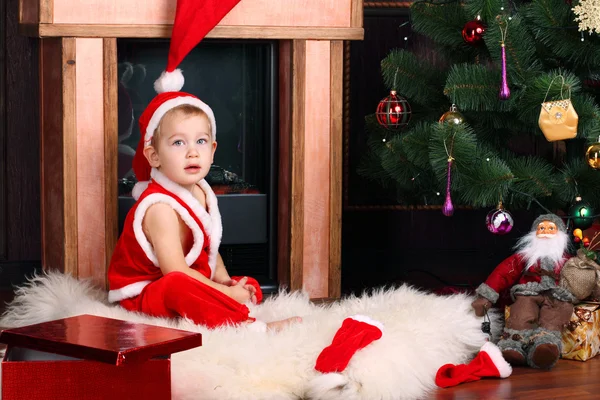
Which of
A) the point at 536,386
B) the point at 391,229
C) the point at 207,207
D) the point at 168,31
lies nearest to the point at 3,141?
the point at 168,31

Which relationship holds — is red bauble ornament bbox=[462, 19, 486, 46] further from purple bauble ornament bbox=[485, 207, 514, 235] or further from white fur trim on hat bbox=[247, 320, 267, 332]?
white fur trim on hat bbox=[247, 320, 267, 332]

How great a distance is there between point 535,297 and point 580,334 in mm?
133

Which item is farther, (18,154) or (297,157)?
(18,154)

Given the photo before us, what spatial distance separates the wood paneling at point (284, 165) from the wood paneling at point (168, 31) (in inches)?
2.3

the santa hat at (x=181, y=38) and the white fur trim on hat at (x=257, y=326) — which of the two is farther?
the santa hat at (x=181, y=38)

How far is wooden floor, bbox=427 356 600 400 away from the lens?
178cm

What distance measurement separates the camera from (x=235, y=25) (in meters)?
2.40

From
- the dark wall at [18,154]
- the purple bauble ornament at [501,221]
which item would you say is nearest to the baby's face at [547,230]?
the purple bauble ornament at [501,221]

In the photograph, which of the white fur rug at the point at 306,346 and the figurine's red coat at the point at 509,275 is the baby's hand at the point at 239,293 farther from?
the figurine's red coat at the point at 509,275

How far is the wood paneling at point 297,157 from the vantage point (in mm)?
2438

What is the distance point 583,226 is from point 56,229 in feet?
4.35

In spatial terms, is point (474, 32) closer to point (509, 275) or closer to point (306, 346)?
point (509, 275)

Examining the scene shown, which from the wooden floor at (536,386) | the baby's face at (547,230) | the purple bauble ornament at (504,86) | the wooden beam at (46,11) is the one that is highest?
the wooden beam at (46,11)

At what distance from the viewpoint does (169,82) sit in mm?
2270
